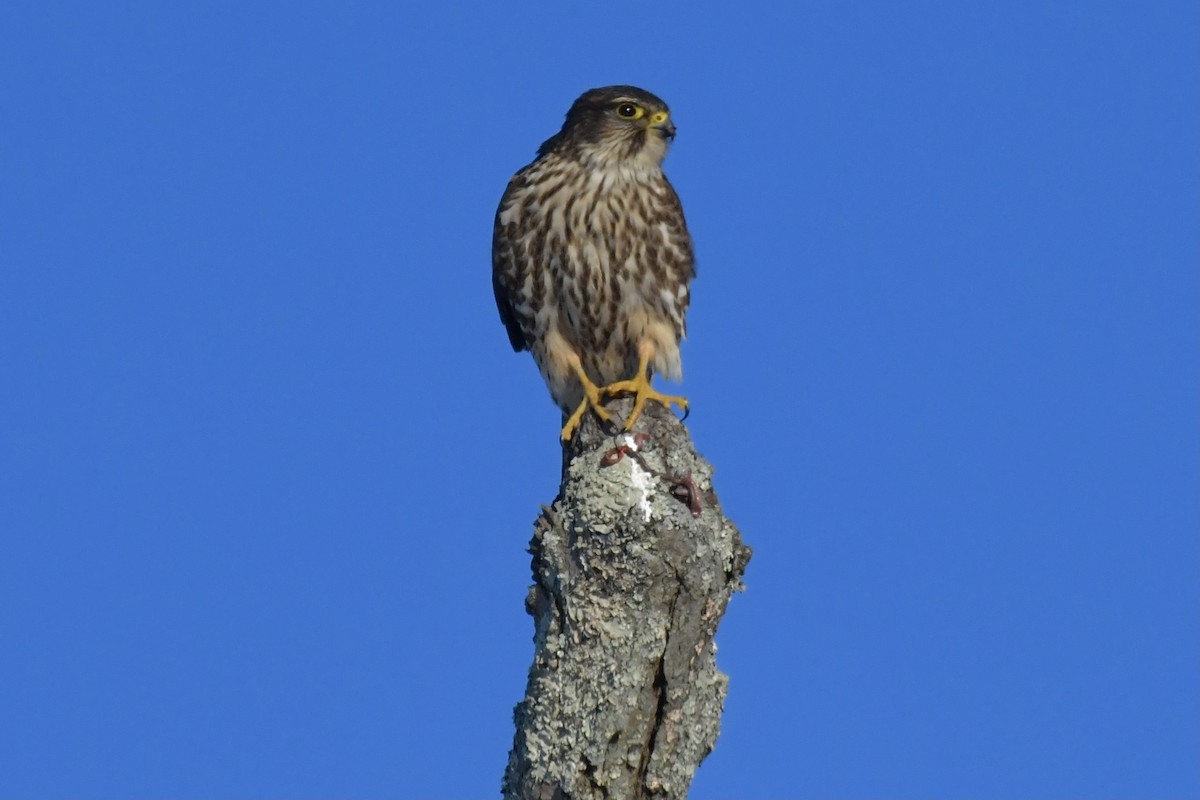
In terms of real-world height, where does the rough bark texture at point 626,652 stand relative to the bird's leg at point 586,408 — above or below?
below

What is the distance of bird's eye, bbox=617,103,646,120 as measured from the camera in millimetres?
6320

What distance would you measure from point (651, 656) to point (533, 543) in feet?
1.66

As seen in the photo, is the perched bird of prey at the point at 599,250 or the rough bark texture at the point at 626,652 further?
the perched bird of prey at the point at 599,250

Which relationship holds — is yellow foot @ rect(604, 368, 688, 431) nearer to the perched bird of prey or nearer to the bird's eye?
the perched bird of prey

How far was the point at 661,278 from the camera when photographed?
6.28 metres

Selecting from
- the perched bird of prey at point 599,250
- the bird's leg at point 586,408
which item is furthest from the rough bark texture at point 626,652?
the perched bird of prey at point 599,250

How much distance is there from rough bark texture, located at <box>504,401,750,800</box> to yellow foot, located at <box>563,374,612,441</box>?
4.18 ft

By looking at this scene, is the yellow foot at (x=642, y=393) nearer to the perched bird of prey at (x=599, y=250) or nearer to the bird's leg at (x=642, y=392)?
the bird's leg at (x=642, y=392)

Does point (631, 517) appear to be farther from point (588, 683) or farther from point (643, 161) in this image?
point (643, 161)

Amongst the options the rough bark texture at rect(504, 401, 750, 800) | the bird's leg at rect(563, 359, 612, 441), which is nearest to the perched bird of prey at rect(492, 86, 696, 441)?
the bird's leg at rect(563, 359, 612, 441)

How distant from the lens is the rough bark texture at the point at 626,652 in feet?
13.0

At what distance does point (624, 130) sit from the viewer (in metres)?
6.34

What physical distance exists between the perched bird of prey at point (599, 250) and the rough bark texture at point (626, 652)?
2.13m

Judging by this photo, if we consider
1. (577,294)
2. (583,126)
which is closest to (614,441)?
(577,294)
